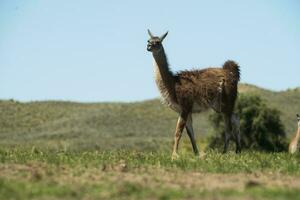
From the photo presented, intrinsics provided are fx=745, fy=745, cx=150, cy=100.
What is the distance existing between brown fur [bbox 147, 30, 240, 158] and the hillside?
1532 inches

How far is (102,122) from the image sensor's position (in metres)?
79.8

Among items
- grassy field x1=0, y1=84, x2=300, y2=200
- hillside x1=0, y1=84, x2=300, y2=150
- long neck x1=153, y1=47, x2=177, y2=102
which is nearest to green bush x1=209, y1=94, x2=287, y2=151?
hillside x1=0, y1=84, x2=300, y2=150

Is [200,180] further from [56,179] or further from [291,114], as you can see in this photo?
[291,114]

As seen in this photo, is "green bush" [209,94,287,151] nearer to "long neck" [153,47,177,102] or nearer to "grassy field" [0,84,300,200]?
"long neck" [153,47,177,102]

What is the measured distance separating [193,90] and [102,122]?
60428mm

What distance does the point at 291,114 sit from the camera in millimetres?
81812

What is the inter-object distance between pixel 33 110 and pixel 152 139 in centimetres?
2535

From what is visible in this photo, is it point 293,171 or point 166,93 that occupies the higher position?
point 166,93

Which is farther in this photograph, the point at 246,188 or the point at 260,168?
the point at 260,168

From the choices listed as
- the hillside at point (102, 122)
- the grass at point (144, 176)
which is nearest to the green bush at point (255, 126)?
the hillside at point (102, 122)

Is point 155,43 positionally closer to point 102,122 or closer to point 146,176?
point 146,176

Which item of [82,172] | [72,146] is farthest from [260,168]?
[72,146]

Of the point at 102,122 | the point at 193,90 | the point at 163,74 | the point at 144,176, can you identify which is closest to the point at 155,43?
the point at 163,74

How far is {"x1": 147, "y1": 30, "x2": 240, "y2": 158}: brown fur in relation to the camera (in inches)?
769
